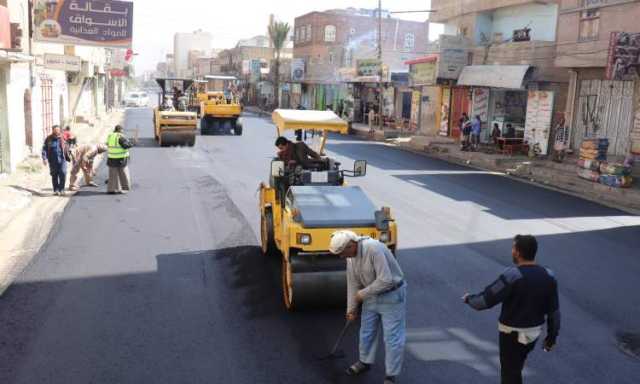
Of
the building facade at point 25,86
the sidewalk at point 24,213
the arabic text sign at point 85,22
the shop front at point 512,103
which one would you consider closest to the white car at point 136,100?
the building facade at point 25,86

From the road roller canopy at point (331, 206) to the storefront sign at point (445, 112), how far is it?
27.9 metres

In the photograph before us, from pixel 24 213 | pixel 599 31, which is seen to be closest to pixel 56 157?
pixel 24 213

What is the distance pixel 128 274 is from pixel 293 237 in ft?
9.78

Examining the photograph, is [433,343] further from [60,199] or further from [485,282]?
[60,199]

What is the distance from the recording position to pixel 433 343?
668cm

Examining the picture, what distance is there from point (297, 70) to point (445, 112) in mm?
31591

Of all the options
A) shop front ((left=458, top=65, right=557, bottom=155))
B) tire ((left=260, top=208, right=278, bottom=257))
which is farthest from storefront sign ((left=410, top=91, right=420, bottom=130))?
tire ((left=260, top=208, right=278, bottom=257))

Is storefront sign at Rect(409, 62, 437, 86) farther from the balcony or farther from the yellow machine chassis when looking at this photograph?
the yellow machine chassis

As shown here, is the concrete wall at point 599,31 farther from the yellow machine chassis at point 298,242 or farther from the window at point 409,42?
the window at point 409,42

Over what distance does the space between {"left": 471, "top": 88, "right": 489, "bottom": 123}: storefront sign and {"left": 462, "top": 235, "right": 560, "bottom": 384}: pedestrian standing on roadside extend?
2652 centimetres

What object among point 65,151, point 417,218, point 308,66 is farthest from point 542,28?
point 308,66

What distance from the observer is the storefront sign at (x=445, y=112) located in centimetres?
3503

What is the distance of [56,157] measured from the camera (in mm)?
14180

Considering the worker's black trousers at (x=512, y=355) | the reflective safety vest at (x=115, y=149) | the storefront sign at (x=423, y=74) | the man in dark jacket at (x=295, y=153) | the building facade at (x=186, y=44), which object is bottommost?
the worker's black trousers at (x=512, y=355)
